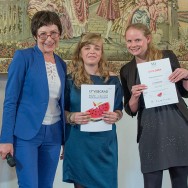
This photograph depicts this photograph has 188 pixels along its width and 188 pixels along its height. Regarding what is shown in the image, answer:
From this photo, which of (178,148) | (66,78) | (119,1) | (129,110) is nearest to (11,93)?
(66,78)

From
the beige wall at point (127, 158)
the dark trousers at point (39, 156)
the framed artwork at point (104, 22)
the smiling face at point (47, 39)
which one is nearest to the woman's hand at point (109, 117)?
the dark trousers at point (39, 156)

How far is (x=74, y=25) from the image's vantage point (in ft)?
8.10

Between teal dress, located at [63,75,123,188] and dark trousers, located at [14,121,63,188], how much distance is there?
103mm

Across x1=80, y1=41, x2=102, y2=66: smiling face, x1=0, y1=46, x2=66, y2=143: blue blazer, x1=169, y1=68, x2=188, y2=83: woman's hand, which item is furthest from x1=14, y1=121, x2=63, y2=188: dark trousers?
x1=169, y1=68, x2=188, y2=83: woman's hand

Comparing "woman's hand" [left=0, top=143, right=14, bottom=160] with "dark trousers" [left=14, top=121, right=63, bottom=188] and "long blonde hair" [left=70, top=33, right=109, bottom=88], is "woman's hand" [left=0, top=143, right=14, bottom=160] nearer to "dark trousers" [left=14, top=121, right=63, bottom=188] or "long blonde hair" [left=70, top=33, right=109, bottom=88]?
"dark trousers" [left=14, top=121, right=63, bottom=188]

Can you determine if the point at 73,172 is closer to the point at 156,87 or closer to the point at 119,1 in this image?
the point at 156,87

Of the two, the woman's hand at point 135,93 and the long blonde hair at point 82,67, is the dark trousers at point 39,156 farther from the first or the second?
the woman's hand at point 135,93

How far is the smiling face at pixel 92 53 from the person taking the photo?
1.84 metres

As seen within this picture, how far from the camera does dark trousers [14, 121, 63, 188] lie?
5.26ft

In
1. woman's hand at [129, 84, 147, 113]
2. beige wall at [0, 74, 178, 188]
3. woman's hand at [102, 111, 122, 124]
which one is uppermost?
woman's hand at [129, 84, 147, 113]

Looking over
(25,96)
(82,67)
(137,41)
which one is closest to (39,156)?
(25,96)

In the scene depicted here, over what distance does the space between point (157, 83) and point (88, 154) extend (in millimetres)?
583

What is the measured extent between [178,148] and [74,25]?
1291mm

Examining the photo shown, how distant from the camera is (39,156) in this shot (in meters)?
1.72
